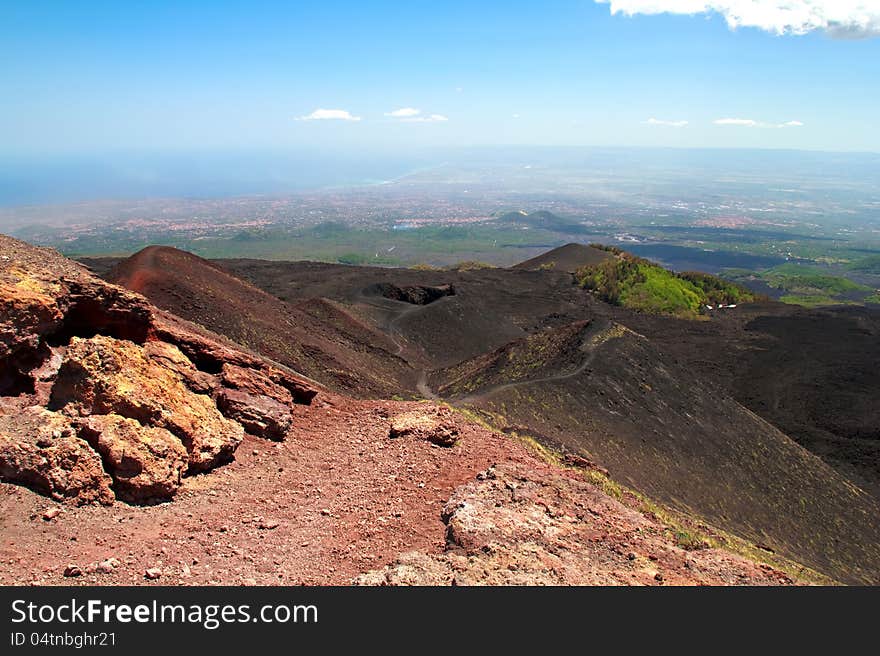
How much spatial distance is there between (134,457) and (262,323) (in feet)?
56.4

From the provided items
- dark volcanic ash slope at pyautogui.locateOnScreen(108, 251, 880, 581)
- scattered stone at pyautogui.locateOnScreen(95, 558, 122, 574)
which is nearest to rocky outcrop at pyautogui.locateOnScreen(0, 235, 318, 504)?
scattered stone at pyautogui.locateOnScreen(95, 558, 122, 574)

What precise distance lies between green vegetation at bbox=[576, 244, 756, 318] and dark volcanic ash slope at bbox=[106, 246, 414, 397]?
3154cm

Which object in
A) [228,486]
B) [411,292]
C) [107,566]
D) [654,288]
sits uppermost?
[107,566]

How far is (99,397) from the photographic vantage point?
340 inches

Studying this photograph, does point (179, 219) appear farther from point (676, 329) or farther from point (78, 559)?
point (78, 559)

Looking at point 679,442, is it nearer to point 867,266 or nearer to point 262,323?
point 262,323

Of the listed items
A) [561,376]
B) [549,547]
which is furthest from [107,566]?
[561,376]

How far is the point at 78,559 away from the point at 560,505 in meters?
7.02

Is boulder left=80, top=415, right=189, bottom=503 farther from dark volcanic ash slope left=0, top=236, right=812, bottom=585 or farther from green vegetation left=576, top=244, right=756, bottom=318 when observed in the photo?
green vegetation left=576, top=244, right=756, bottom=318

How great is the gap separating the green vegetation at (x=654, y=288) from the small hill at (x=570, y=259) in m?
4.48

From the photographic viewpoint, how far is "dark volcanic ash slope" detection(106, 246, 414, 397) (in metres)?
22.9

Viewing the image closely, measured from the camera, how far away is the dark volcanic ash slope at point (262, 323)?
22.9 meters

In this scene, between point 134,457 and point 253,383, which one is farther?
point 253,383

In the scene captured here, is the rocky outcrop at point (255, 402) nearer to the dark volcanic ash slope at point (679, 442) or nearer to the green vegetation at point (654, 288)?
the dark volcanic ash slope at point (679, 442)
